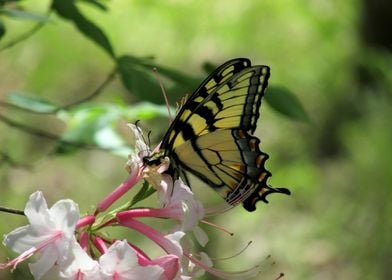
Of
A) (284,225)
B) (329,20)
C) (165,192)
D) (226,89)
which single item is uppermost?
(329,20)

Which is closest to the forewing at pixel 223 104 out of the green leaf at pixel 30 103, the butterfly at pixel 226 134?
the butterfly at pixel 226 134

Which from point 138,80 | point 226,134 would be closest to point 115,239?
point 226,134

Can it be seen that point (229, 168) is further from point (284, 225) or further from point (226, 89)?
point (284, 225)

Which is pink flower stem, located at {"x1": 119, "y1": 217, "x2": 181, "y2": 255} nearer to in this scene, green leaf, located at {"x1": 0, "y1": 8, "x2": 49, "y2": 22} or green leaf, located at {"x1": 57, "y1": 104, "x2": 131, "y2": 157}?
green leaf, located at {"x1": 0, "y1": 8, "x2": 49, "y2": 22}

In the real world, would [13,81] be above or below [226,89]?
below

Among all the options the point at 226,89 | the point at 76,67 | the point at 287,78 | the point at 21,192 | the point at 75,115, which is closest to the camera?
the point at 226,89

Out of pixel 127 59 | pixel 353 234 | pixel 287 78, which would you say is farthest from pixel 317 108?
pixel 127 59

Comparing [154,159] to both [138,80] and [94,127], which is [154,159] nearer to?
[138,80]

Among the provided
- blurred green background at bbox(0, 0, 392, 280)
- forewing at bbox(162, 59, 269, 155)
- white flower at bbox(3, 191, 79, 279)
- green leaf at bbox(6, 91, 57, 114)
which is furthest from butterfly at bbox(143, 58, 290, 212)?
blurred green background at bbox(0, 0, 392, 280)
